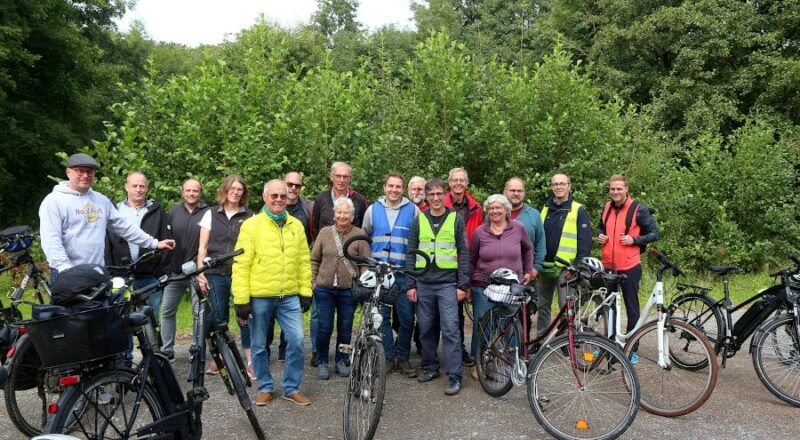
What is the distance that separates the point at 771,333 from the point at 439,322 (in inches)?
114

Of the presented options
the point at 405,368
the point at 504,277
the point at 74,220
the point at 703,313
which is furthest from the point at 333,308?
the point at 703,313

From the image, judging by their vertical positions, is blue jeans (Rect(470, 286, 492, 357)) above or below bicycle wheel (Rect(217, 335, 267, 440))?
above

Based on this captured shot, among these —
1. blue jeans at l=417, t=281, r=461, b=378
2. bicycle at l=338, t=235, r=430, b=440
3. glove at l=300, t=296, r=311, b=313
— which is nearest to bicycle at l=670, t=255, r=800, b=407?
blue jeans at l=417, t=281, r=461, b=378

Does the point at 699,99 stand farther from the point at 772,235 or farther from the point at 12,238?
the point at 12,238

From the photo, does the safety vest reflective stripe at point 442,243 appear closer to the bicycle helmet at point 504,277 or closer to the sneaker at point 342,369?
the bicycle helmet at point 504,277

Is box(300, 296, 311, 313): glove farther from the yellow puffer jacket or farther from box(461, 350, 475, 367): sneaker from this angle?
box(461, 350, 475, 367): sneaker

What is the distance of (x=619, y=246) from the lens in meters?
6.13

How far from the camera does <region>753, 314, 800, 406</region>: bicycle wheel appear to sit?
509cm

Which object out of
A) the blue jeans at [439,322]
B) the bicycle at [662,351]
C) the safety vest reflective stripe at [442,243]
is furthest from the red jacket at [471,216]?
the bicycle at [662,351]

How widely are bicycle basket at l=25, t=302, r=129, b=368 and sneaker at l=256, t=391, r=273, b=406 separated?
184 cm

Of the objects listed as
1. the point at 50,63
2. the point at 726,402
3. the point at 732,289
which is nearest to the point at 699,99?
the point at 732,289

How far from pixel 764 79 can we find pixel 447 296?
850 inches

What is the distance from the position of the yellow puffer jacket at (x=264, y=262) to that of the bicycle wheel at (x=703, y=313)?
359 centimetres

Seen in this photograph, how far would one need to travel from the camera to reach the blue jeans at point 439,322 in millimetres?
5348
